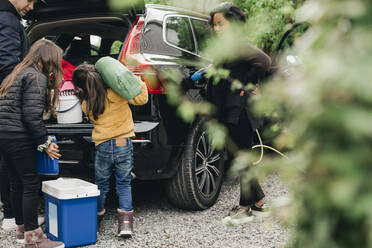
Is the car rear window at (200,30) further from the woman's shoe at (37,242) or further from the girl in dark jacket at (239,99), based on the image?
the woman's shoe at (37,242)

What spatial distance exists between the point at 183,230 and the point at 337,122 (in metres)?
3.11

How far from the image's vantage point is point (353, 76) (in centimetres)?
74

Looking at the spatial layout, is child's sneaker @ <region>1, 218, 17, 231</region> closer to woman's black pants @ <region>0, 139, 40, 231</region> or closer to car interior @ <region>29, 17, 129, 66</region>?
woman's black pants @ <region>0, 139, 40, 231</region>

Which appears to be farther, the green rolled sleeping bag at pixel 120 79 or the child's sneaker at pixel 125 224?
the child's sneaker at pixel 125 224

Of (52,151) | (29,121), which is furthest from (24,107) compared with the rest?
(52,151)

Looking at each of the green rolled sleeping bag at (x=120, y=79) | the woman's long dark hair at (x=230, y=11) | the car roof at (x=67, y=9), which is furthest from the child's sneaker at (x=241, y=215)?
the car roof at (x=67, y=9)

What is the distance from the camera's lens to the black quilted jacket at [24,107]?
10.3ft

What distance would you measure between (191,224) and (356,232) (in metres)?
3.13

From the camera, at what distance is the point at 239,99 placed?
375 cm

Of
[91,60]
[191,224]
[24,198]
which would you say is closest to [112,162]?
[24,198]

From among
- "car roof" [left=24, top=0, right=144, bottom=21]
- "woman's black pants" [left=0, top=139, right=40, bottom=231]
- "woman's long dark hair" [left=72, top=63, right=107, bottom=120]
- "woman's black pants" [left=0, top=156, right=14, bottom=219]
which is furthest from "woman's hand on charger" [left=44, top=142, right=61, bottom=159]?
"car roof" [left=24, top=0, right=144, bottom=21]

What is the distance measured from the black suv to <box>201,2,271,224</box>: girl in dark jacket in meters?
0.29

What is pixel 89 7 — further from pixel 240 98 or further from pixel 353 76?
pixel 353 76

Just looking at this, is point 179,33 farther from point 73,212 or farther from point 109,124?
point 73,212
